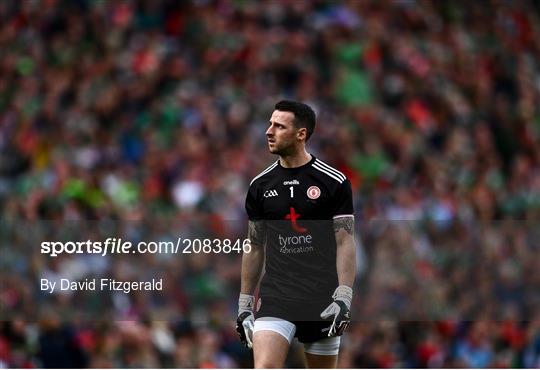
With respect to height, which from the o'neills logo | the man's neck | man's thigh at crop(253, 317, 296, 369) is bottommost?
man's thigh at crop(253, 317, 296, 369)

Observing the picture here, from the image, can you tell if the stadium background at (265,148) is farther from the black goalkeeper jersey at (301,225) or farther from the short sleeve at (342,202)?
the short sleeve at (342,202)

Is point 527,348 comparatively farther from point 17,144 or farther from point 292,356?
point 17,144

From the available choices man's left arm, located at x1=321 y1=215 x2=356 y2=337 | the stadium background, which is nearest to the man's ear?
man's left arm, located at x1=321 y1=215 x2=356 y2=337

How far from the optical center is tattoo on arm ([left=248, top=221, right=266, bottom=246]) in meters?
8.09

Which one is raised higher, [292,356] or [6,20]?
[6,20]

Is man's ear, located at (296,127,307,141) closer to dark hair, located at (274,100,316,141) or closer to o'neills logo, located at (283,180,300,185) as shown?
dark hair, located at (274,100,316,141)

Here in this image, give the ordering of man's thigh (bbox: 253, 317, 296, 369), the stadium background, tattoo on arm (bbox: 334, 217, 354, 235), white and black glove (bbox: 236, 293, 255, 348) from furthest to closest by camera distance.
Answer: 1. the stadium background
2. white and black glove (bbox: 236, 293, 255, 348)
3. tattoo on arm (bbox: 334, 217, 354, 235)
4. man's thigh (bbox: 253, 317, 296, 369)

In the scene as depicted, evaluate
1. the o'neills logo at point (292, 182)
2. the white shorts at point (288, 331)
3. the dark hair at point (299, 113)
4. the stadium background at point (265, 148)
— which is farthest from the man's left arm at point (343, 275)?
the stadium background at point (265, 148)

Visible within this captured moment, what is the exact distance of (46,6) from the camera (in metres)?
16.2

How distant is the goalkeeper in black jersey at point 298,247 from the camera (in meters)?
7.89

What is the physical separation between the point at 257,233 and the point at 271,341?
0.69m

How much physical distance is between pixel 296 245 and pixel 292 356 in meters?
4.10

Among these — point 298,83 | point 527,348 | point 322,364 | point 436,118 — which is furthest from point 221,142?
point 322,364

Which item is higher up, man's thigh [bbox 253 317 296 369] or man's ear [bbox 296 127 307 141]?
man's ear [bbox 296 127 307 141]
